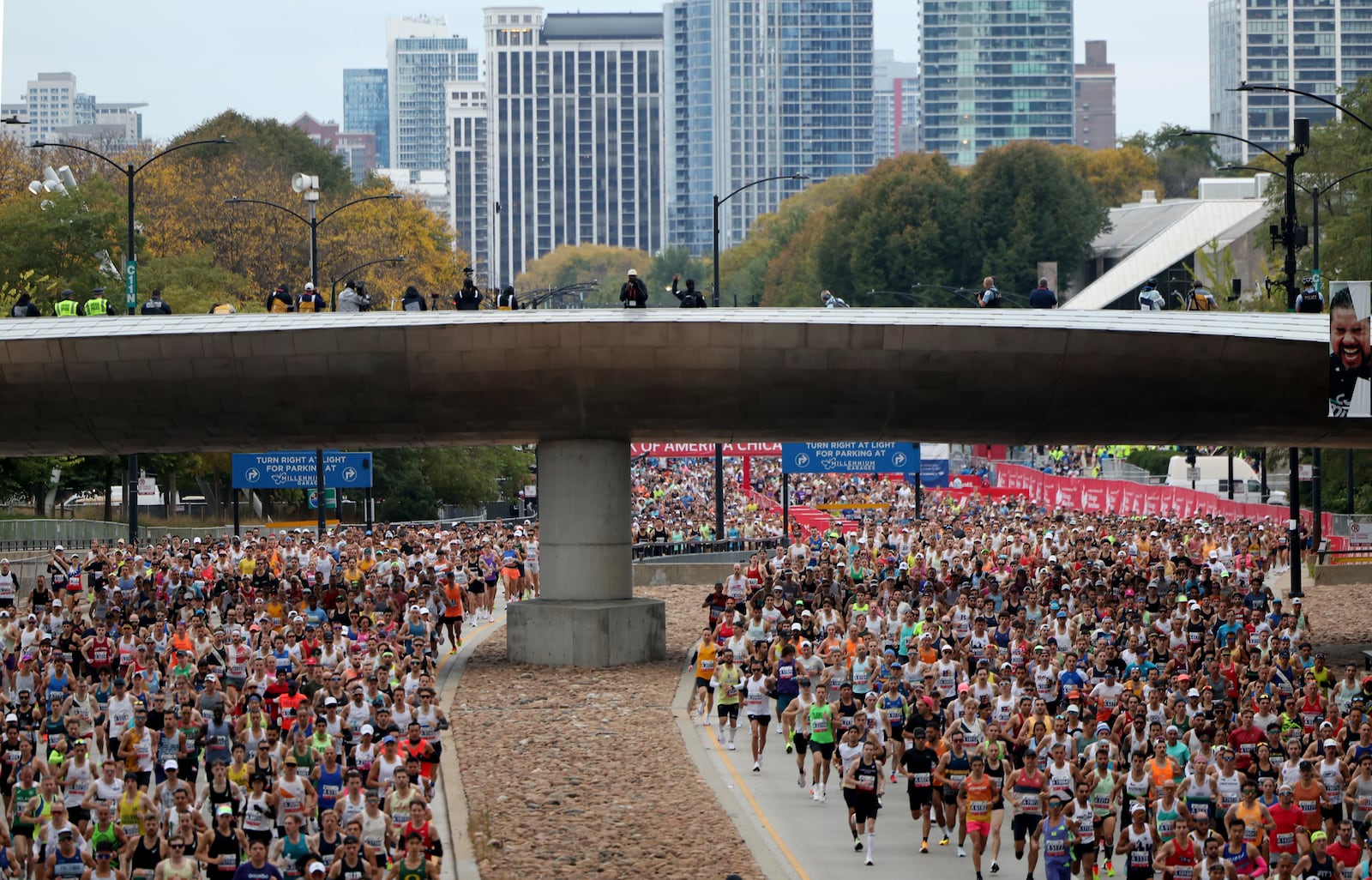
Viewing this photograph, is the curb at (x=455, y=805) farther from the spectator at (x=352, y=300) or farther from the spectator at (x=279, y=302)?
the spectator at (x=279, y=302)

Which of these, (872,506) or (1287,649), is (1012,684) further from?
(872,506)

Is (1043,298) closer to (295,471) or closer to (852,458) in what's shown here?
(852,458)

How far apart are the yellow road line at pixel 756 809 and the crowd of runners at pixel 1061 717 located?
0.38 metres

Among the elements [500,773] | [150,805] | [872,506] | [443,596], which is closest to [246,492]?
[872,506]

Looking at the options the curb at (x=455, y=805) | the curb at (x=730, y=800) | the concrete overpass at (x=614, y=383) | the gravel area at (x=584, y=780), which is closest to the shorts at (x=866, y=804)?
the curb at (x=730, y=800)

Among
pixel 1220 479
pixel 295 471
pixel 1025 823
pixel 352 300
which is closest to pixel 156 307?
pixel 352 300

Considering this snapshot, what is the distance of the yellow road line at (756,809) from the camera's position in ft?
58.9

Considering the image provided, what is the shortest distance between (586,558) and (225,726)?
40.3 feet

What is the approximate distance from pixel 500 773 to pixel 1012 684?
5.93m

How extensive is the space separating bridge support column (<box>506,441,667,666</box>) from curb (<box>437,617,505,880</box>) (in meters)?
1.76

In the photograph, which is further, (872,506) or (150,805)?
(872,506)

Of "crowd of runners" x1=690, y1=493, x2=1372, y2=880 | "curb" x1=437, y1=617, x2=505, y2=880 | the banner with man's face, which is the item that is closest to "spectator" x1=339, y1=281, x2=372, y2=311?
"curb" x1=437, y1=617, x2=505, y2=880

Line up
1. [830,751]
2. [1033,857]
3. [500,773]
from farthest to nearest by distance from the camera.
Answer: [500,773], [830,751], [1033,857]

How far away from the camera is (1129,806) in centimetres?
1838
